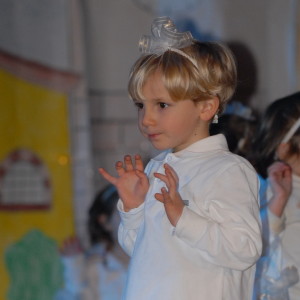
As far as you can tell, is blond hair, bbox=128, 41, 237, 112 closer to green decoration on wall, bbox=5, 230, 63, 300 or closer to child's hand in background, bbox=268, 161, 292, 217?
child's hand in background, bbox=268, 161, 292, 217

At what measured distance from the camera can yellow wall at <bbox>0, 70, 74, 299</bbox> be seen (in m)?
2.64

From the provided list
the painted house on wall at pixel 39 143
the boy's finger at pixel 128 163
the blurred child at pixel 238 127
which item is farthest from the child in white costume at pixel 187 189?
the painted house on wall at pixel 39 143

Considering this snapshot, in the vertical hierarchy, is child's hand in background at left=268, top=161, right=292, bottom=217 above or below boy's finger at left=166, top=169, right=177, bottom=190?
below

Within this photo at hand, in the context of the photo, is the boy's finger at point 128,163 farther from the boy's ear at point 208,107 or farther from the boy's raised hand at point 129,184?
the boy's ear at point 208,107

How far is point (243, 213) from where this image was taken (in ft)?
4.15

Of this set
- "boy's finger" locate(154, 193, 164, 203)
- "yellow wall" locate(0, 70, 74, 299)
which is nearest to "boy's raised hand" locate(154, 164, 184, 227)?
"boy's finger" locate(154, 193, 164, 203)

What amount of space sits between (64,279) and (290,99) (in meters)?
1.28

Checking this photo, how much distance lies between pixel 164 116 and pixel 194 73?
0.10m

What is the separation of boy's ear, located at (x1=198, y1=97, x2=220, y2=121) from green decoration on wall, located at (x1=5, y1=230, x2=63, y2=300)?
1.50 meters

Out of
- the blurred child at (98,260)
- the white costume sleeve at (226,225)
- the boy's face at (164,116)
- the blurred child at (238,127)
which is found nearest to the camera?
the white costume sleeve at (226,225)

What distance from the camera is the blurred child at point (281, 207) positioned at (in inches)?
72.5

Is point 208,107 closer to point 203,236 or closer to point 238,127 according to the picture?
point 203,236

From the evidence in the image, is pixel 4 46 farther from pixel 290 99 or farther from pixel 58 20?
pixel 290 99

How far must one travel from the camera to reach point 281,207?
1.83 m
